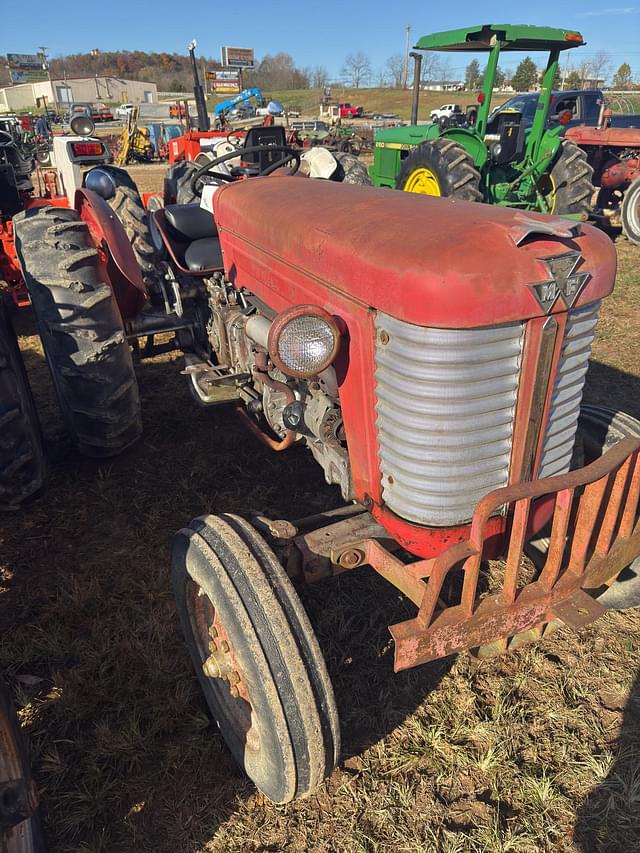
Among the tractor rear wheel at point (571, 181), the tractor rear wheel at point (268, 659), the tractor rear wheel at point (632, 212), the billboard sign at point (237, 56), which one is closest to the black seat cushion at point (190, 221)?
the tractor rear wheel at point (268, 659)

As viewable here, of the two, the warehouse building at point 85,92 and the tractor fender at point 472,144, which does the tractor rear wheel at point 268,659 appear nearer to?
the tractor fender at point 472,144

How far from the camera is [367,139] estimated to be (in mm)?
24797

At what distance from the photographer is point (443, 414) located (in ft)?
5.28

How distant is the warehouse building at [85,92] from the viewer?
190ft

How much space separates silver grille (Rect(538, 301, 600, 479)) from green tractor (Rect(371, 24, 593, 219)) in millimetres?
5225

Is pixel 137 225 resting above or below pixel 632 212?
above

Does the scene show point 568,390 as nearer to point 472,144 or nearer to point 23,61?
point 472,144

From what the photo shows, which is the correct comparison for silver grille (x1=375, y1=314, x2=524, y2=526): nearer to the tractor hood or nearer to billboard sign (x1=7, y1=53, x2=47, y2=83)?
the tractor hood

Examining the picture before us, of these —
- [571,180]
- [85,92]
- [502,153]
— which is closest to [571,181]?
[571,180]

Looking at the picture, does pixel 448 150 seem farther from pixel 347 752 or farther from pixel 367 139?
pixel 367 139

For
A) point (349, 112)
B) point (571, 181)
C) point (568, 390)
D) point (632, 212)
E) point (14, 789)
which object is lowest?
point (632, 212)

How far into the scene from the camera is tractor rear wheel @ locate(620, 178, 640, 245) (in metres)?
8.63

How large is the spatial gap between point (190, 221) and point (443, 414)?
276 cm

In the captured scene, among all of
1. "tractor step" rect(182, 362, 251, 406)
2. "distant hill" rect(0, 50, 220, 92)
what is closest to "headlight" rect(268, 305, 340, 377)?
"tractor step" rect(182, 362, 251, 406)
